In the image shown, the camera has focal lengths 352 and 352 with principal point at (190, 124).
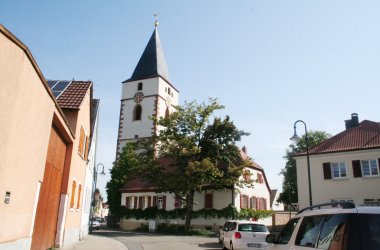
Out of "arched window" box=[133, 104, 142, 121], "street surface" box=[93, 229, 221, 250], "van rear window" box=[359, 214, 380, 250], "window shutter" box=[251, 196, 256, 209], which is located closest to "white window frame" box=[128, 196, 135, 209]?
"window shutter" box=[251, 196, 256, 209]

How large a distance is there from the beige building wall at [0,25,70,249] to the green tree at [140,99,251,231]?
936 inches

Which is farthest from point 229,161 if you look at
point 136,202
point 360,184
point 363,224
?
point 363,224

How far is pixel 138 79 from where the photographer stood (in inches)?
2421

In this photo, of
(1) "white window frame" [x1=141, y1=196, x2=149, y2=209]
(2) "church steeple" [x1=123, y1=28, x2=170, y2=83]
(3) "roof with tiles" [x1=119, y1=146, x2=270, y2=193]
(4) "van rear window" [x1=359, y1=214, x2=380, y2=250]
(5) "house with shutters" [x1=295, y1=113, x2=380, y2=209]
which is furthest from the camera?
(2) "church steeple" [x1=123, y1=28, x2=170, y2=83]

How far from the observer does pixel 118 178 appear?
49.7 metres

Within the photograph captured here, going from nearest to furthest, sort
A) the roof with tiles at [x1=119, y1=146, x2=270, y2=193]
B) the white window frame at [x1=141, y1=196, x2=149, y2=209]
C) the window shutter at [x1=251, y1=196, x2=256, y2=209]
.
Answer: the window shutter at [x1=251, y1=196, x2=256, y2=209], the white window frame at [x1=141, y1=196, x2=149, y2=209], the roof with tiles at [x1=119, y1=146, x2=270, y2=193]

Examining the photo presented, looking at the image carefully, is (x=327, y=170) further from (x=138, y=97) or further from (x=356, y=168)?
(x=138, y=97)

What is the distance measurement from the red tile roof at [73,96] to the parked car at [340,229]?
12.1 m

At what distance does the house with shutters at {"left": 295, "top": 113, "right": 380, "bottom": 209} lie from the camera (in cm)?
2931

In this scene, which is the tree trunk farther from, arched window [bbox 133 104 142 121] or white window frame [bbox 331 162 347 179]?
arched window [bbox 133 104 142 121]

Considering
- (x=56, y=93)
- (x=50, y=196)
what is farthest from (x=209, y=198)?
(x=50, y=196)

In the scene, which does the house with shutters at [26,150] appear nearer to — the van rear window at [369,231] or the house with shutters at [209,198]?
the van rear window at [369,231]

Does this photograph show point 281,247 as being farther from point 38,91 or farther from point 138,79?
point 138,79

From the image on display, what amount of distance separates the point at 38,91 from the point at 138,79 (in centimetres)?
5293
